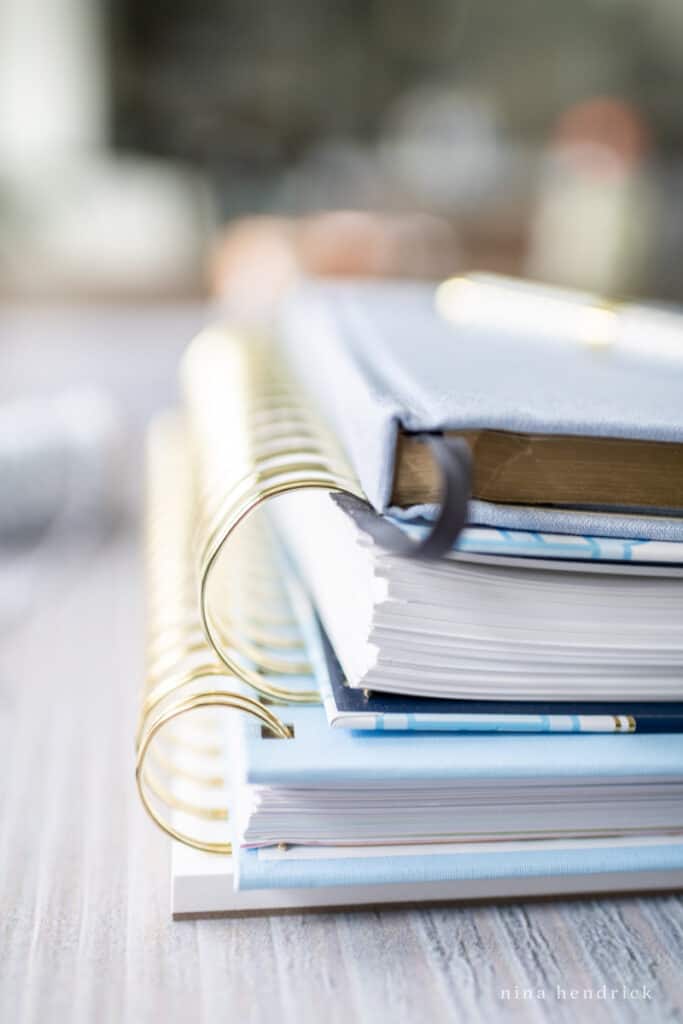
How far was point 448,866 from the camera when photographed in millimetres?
281

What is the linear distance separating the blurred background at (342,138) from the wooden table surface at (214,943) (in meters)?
1.83

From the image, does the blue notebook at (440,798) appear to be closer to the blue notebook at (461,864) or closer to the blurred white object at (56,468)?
the blue notebook at (461,864)

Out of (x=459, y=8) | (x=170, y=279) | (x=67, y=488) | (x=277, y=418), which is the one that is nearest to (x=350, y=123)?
(x=459, y=8)

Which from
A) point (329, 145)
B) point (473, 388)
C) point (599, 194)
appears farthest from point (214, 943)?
point (599, 194)

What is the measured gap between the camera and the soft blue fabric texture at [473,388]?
26 centimetres

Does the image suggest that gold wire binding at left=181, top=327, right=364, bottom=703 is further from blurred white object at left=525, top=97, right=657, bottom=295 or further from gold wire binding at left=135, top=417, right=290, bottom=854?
blurred white object at left=525, top=97, right=657, bottom=295

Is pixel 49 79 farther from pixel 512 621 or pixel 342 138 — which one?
pixel 512 621

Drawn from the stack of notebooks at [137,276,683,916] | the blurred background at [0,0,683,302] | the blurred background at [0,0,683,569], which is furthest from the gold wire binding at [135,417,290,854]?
the blurred background at [0,0,683,302]

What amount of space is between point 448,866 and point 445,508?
0.12 m

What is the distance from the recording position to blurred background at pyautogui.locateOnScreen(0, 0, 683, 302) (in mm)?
2582

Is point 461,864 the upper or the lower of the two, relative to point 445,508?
lower

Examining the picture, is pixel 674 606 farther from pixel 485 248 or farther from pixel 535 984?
pixel 485 248

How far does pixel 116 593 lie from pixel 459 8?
10.8ft

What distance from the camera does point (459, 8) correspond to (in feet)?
10.4
